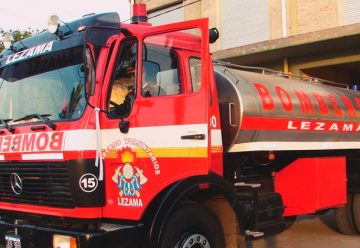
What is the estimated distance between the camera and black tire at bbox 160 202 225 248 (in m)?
4.54

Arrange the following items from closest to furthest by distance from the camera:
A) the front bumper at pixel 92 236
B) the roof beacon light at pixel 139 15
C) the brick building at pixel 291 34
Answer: the front bumper at pixel 92 236 < the roof beacon light at pixel 139 15 < the brick building at pixel 291 34

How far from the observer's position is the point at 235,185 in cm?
620

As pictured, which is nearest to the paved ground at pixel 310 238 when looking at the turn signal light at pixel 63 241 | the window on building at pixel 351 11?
the turn signal light at pixel 63 241

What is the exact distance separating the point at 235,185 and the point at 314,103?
1.56 m

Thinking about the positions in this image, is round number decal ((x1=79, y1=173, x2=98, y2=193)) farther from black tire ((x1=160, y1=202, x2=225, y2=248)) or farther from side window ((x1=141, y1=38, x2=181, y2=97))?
side window ((x1=141, y1=38, x2=181, y2=97))

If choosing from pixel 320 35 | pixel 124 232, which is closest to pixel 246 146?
pixel 124 232

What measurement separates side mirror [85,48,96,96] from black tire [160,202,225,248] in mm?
1388

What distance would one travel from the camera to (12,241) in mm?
4832

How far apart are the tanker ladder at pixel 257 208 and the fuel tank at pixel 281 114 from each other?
65 centimetres

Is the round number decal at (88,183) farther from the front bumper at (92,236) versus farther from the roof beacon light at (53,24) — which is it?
the roof beacon light at (53,24)

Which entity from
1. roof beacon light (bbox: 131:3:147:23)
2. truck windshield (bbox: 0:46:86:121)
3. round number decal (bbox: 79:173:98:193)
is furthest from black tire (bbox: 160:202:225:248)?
roof beacon light (bbox: 131:3:147:23)

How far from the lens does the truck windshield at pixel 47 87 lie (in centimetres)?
470

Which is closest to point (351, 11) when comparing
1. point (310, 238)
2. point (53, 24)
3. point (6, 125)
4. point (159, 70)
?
point (310, 238)

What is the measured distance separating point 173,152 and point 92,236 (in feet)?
3.52
